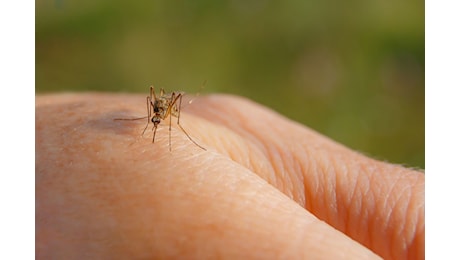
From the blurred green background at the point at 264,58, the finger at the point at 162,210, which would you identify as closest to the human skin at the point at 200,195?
the finger at the point at 162,210

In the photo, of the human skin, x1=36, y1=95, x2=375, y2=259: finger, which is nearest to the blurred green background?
the human skin

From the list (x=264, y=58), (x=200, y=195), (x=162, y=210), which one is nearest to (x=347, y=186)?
(x=200, y=195)

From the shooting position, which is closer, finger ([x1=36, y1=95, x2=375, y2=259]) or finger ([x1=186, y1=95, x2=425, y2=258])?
finger ([x1=36, y1=95, x2=375, y2=259])

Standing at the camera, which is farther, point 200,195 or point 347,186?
point 347,186

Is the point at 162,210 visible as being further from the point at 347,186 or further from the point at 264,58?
the point at 264,58

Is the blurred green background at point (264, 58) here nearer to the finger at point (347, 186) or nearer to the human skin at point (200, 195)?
the finger at point (347, 186)

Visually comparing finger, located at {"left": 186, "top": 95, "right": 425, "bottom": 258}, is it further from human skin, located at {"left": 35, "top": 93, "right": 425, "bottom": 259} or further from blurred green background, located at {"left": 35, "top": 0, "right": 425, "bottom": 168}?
blurred green background, located at {"left": 35, "top": 0, "right": 425, "bottom": 168}

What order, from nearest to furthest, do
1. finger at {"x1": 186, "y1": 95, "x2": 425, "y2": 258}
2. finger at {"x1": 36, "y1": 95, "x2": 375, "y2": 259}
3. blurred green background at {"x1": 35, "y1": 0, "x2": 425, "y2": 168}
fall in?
finger at {"x1": 36, "y1": 95, "x2": 375, "y2": 259} → finger at {"x1": 186, "y1": 95, "x2": 425, "y2": 258} → blurred green background at {"x1": 35, "y1": 0, "x2": 425, "y2": 168}

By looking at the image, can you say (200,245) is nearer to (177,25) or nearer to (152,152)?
(152,152)
